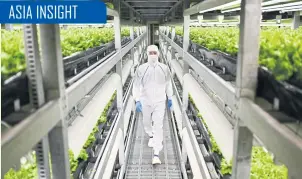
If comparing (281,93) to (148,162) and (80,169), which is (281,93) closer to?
(80,169)

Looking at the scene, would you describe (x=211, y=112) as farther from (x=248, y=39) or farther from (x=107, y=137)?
(x=107, y=137)

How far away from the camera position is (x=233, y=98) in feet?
5.57

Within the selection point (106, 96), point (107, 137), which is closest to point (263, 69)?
point (106, 96)

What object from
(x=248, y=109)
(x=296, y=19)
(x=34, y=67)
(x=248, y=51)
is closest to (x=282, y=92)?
(x=248, y=109)

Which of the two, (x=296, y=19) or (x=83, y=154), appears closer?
(x=83, y=154)

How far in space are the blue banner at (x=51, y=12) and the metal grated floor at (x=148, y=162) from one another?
3.47m

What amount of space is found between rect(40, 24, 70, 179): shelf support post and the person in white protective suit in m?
3.14

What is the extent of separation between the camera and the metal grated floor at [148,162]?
14.5ft

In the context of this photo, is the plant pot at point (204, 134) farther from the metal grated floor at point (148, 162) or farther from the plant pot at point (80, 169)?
the plant pot at point (80, 169)

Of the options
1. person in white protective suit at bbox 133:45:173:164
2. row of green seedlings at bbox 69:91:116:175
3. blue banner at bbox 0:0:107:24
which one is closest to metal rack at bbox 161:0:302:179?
blue banner at bbox 0:0:107:24

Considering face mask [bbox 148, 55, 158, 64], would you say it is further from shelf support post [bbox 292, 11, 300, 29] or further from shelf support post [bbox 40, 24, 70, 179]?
shelf support post [bbox 40, 24, 70, 179]

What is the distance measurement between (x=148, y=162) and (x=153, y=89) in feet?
3.89

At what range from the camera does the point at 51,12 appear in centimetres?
118

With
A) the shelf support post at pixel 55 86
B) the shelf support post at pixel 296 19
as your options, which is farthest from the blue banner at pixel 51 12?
the shelf support post at pixel 296 19
